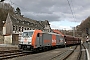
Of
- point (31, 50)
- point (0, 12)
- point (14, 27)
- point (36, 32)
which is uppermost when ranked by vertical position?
point (0, 12)

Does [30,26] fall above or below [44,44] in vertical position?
above

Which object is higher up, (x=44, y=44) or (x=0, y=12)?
(x=0, y=12)

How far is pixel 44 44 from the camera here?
94.6ft

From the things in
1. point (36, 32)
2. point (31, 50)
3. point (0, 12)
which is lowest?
point (31, 50)

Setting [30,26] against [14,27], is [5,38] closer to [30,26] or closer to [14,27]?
[14,27]

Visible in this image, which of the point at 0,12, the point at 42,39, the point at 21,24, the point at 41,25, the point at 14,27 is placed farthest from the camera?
the point at 41,25

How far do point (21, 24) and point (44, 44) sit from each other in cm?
4608

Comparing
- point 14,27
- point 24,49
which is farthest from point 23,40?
point 14,27

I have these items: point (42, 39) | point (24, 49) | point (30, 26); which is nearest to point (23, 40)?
point (24, 49)

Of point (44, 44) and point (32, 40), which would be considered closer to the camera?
point (32, 40)

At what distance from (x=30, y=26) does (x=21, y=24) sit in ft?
28.0

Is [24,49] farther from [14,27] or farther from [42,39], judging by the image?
[14,27]

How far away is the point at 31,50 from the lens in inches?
952

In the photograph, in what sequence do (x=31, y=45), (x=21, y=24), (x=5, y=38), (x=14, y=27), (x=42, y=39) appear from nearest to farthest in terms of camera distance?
(x=31, y=45)
(x=42, y=39)
(x=5, y=38)
(x=14, y=27)
(x=21, y=24)
